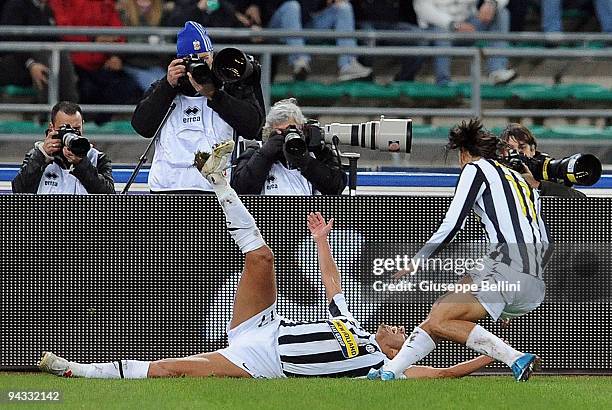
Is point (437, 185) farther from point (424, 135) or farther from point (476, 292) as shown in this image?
point (476, 292)

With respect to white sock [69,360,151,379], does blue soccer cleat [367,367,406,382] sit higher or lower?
lower

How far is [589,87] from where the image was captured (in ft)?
47.3

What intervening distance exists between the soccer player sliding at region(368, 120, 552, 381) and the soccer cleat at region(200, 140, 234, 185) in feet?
4.26

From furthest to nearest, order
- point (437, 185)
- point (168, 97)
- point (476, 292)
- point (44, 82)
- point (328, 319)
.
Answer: point (44, 82)
point (437, 185)
point (168, 97)
point (328, 319)
point (476, 292)

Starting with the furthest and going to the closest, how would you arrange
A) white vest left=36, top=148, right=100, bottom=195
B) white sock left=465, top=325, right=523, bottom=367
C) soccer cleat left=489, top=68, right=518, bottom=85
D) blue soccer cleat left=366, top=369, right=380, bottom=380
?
soccer cleat left=489, top=68, right=518, bottom=85 → white vest left=36, top=148, right=100, bottom=195 → blue soccer cleat left=366, top=369, right=380, bottom=380 → white sock left=465, top=325, right=523, bottom=367

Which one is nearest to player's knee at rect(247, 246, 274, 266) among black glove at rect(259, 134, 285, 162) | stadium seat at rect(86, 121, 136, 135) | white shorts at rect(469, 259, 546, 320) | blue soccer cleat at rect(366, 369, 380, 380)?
blue soccer cleat at rect(366, 369, 380, 380)

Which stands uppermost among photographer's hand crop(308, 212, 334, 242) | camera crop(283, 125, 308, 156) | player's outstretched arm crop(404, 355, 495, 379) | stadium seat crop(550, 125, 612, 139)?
camera crop(283, 125, 308, 156)

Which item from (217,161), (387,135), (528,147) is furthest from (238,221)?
(528,147)

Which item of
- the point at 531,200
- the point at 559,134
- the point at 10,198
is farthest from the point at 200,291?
the point at 559,134

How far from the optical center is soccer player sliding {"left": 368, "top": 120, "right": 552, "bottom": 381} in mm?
8375

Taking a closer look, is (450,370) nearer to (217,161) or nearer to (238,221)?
(238,221)

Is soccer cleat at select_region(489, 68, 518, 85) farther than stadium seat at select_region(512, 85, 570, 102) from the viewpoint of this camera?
No

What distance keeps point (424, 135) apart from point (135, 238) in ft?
16.0

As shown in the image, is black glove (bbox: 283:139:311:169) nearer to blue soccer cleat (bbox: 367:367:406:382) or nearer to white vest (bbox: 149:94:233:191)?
white vest (bbox: 149:94:233:191)
